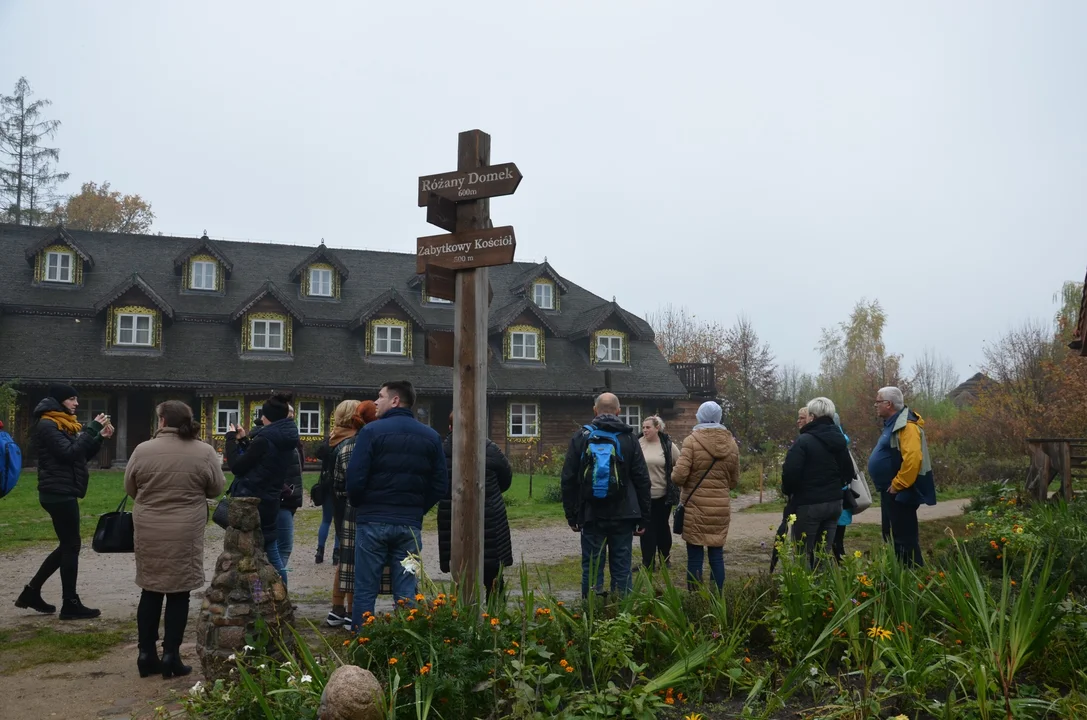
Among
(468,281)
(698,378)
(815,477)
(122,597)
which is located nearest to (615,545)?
(815,477)

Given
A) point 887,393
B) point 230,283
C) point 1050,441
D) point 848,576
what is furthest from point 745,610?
→ point 230,283

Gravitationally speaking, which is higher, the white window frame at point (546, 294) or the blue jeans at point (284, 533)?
the white window frame at point (546, 294)

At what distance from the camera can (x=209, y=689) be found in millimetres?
4883

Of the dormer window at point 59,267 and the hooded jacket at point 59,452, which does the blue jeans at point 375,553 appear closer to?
the hooded jacket at point 59,452

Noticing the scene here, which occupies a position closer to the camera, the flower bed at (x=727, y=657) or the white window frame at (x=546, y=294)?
the flower bed at (x=727, y=657)

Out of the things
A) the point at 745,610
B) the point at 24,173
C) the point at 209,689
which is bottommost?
the point at 209,689

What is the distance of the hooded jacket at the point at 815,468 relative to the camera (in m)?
7.54

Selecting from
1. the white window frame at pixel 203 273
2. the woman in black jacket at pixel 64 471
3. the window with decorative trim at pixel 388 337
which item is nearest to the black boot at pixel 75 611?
the woman in black jacket at pixel 64 471

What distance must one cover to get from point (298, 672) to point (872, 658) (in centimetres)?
297

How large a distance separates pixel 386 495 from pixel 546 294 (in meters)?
29.0

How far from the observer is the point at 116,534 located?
618cm

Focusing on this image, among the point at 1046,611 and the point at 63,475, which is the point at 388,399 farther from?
the point at 1046,611

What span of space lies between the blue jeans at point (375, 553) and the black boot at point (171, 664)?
116 cm

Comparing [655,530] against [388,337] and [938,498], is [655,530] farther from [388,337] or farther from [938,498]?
[388,337]
